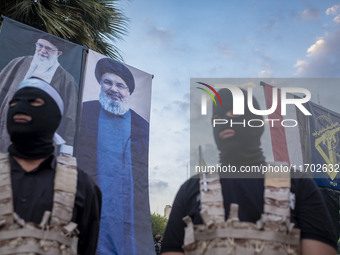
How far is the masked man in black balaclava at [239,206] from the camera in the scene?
2.63 m

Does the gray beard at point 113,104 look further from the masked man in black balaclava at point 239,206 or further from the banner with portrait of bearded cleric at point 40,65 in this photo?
the masked man in black balaclava at point 239,206

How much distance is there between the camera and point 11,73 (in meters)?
6.91

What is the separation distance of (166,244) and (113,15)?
9.33m

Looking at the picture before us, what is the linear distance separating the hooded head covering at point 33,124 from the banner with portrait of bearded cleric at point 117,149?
14.3ft

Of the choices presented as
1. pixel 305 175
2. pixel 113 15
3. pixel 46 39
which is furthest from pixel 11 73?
pixel 305 175

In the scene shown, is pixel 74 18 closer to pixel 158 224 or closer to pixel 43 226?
pixel 43 226

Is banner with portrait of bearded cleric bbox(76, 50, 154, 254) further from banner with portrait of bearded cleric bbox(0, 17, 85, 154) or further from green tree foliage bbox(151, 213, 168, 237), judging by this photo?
green tree foliage bbox(151, 213, 168, 237)

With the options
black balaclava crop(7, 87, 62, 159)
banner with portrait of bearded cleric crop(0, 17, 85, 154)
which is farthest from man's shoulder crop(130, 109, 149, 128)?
black balaclava crop(7, 87, 62, 159)

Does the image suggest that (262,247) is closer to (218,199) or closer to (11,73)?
(218,199)

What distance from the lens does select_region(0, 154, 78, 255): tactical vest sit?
269 centimetres

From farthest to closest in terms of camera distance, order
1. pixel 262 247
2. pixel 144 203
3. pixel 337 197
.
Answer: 1. pixel 337 197
2. pixel 144 203
3. pixel 262 247

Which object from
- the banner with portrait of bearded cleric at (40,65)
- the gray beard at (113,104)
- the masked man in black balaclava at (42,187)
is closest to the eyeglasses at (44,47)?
the banner with portrait of bearded cleric at (40,65)

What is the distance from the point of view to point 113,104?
846 centimetres

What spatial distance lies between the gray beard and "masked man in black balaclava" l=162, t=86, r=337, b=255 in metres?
5.44
